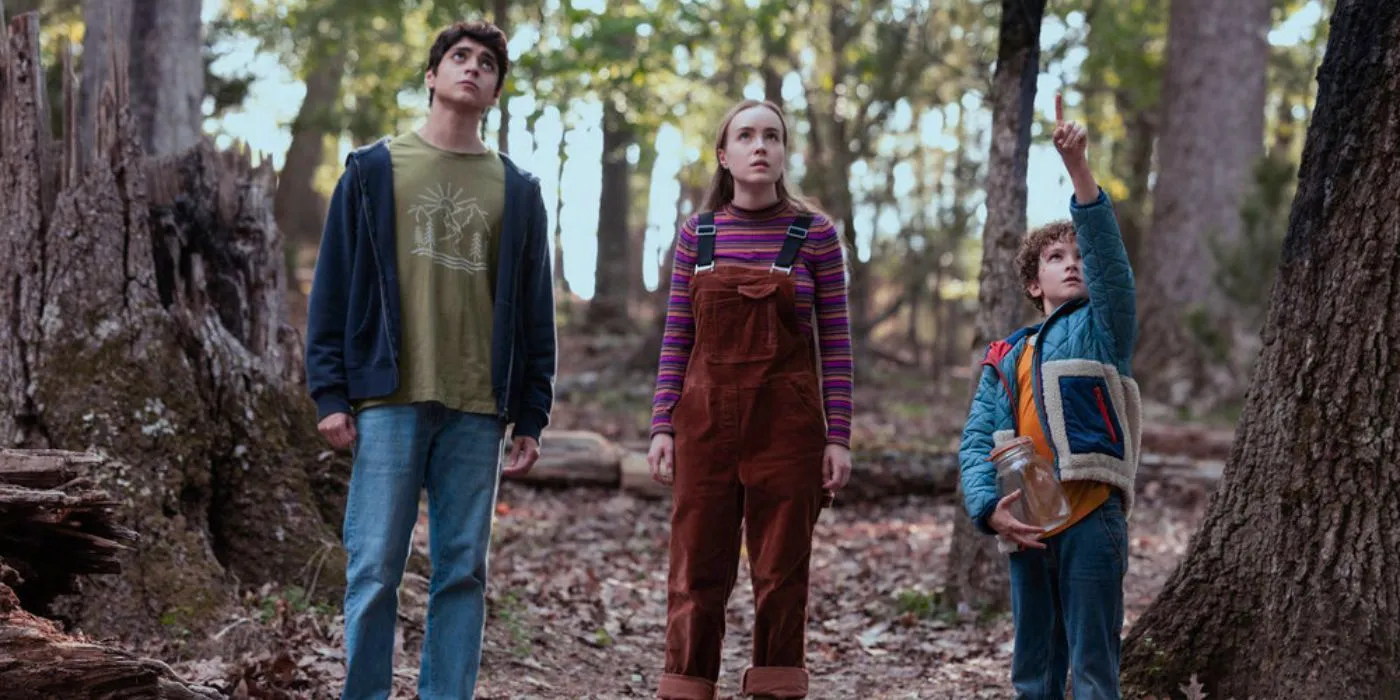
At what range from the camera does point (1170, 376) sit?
683 inches

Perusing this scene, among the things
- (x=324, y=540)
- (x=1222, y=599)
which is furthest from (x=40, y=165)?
(x=1222, y=599)

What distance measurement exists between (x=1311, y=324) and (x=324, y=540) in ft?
13.6

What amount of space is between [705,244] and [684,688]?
1.49 metres

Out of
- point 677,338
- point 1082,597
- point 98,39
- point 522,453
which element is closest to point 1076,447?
point 1082,597

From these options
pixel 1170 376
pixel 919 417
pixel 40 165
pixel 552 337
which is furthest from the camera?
pixel 1170 376

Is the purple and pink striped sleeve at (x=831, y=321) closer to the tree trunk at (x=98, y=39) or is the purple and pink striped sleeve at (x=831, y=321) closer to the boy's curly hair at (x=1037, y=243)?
the boy's curly hair at (x=1037, y=243)

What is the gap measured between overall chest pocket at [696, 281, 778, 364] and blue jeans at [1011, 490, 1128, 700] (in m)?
1.05

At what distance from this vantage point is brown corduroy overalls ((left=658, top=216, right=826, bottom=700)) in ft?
14.4

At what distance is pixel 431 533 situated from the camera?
4.40 meters

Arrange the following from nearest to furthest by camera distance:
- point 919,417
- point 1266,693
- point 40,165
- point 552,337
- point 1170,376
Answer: point 1266,693 < point 552,337 < point 40,165 < point 919,417 < point 1170,376

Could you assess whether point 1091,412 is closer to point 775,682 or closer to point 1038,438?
point 1038,438

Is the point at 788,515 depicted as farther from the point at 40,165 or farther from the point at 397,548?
the point at 40,165

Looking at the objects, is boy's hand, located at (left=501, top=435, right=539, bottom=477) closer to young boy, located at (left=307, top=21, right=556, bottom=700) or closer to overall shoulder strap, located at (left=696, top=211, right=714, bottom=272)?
young boy, located at (left=307, top=21, right=556, bottom=700)

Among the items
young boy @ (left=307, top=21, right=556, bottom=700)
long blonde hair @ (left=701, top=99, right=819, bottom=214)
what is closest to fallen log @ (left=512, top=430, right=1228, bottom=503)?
long blonde hair @ (left=701, top=99, right=819, bottom=214)
